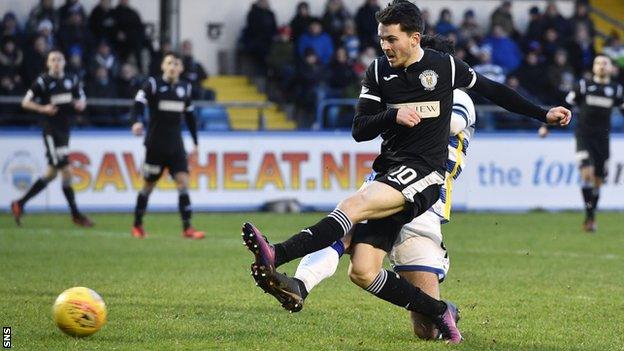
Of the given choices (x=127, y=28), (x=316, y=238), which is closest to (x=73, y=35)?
(x=127, y=28)

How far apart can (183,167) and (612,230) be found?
19.8 ft

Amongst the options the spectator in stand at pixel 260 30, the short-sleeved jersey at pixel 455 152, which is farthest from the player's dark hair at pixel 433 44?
the spectator in stand at pixel 260 30

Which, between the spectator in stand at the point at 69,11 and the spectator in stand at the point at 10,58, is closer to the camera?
the spectator in stand at the point at 10,58

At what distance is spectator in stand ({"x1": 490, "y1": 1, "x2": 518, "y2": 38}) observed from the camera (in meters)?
27.9

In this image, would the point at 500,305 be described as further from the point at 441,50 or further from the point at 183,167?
the point at 183,167

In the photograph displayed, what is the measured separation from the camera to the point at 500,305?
9836 mm

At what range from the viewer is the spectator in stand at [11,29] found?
73.0ft

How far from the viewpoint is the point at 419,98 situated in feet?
25.6

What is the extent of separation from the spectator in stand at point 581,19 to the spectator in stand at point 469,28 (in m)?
2.09

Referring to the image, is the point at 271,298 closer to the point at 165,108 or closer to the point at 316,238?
the point at 316,238

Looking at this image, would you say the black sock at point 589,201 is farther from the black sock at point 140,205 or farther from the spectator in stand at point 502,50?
the spectator in stand at point 502,50

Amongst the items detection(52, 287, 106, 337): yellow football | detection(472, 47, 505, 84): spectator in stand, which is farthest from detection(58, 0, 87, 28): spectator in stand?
detection(52, 287, 106, 337): yellow football

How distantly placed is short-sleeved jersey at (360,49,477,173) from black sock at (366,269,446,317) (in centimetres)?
70

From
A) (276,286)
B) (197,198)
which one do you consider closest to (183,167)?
(197,198)
